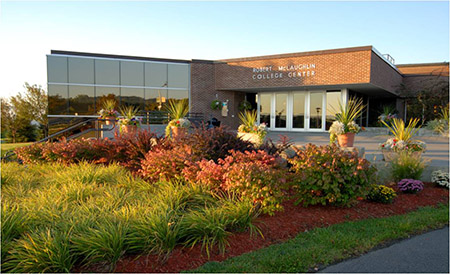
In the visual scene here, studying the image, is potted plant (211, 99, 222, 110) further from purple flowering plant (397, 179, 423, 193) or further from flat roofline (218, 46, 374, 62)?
purple flowering plant (397, 179, 423, 193)

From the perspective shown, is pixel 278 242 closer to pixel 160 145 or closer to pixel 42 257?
pixel 42 257

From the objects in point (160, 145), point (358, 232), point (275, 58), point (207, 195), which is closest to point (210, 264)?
point (207, 195)

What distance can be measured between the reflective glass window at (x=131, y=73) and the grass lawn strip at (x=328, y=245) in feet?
63.2

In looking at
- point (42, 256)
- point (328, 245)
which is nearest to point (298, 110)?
point (328, 245)

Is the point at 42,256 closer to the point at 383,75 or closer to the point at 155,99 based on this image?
the point at 155,99

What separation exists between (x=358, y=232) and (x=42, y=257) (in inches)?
153

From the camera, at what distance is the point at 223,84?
21.6m

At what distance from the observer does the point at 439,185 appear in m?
7.27

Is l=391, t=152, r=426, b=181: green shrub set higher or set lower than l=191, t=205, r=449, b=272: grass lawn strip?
higher

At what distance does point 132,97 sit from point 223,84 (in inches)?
248

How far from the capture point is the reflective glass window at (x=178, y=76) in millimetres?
21875

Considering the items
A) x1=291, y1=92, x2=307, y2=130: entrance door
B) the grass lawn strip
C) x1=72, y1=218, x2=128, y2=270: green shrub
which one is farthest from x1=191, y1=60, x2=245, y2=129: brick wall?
x1=72, y1=218, x2=128, y2=270: green shrub

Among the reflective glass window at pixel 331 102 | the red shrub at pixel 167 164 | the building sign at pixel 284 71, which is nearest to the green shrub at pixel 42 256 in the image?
the red shrub at pixel 167 164

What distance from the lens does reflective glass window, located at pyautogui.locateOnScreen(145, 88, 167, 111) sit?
71.6 ft
